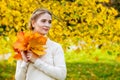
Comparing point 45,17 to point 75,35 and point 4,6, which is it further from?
point 75,35

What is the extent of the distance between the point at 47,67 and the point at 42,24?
0.33m

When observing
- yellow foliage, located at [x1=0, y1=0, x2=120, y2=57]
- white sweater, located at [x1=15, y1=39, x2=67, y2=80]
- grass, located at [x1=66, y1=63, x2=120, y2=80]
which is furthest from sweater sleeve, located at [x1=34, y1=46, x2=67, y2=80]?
grass, located at [x1=66, y1=63, x2=120, y2=80]

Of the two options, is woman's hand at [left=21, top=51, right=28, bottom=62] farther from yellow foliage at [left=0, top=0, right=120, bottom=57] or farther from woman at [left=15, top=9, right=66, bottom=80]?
yellow foliage at [left=0, top=0, right=120, bottom=57]

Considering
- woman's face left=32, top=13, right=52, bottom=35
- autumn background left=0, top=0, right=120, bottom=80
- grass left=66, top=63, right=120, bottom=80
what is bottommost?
grass left=66, top=63, right=120, bottom=80

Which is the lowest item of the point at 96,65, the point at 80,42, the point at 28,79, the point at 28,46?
the point at 96,65

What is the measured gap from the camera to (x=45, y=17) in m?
3.64

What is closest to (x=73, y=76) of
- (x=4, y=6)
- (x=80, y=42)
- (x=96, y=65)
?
(x=96, y=65)

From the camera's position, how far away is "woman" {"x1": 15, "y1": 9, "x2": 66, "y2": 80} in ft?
11.6

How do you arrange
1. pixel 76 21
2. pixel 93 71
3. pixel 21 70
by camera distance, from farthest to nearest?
1. pixel 93 71
2. pixel 76 21
3. pixel 21 70

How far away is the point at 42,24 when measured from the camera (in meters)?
3.61

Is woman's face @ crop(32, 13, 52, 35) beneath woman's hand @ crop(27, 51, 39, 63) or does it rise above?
above

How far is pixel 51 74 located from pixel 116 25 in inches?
193

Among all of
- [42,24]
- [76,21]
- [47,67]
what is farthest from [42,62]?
[76,21]

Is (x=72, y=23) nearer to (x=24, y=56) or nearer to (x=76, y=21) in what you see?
(x=76, y=21)
